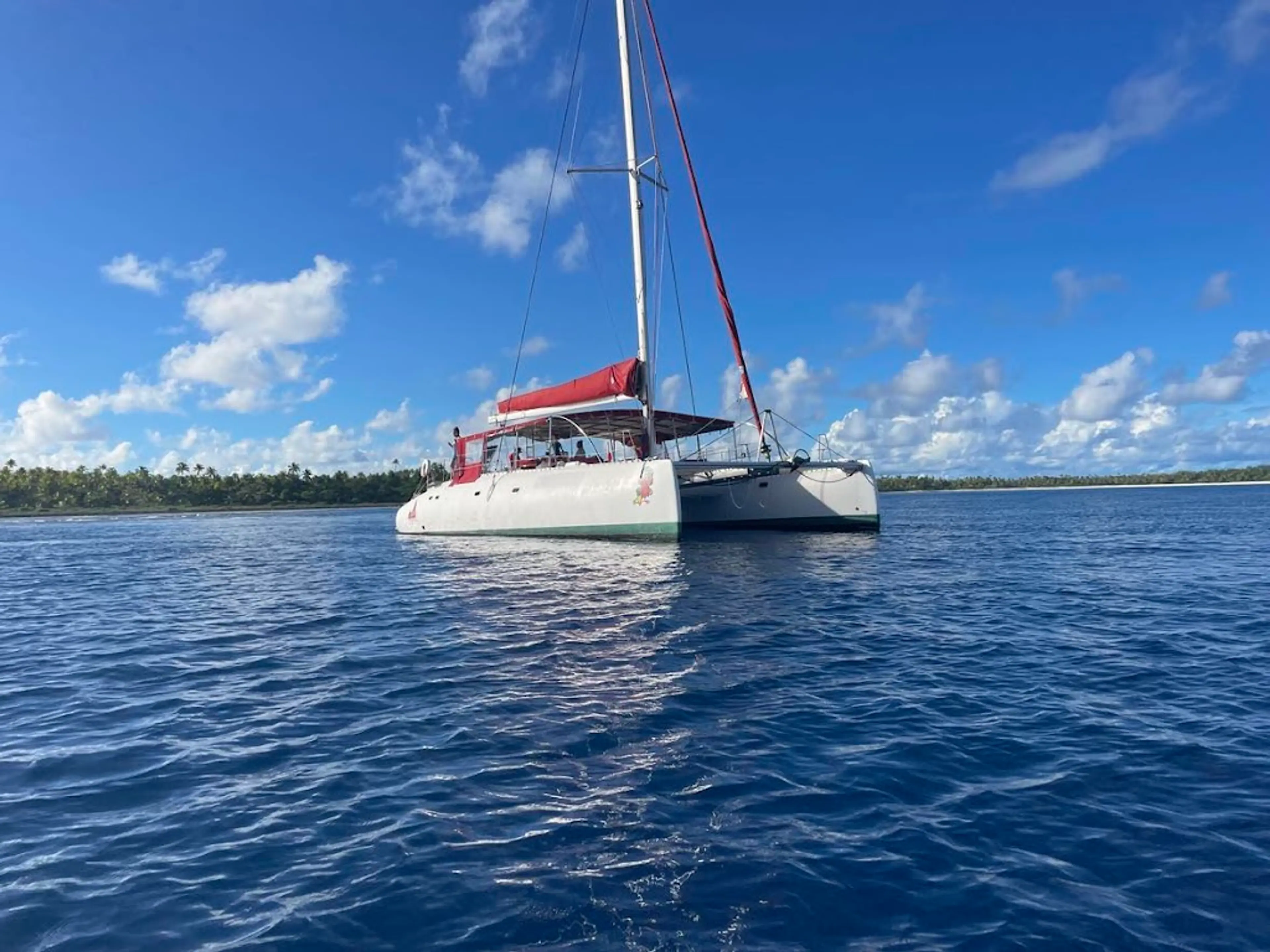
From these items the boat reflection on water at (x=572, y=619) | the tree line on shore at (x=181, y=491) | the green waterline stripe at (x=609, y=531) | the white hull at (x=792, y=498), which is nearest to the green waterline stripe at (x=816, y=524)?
the white hull at (x=792, y=498)

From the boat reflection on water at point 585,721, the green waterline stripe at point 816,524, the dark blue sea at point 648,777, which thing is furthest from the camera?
the green waterline stripe at point 816,524

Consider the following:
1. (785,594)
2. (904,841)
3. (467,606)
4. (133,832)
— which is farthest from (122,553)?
(904,841)

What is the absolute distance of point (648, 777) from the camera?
5422mm

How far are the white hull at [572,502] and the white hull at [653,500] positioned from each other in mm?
29

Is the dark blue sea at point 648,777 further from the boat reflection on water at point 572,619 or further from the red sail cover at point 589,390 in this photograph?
the red sail cover at point 589,390

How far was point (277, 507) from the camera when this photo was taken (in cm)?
11362

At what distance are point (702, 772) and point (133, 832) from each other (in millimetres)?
3766

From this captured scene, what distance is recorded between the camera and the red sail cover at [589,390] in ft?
83.8

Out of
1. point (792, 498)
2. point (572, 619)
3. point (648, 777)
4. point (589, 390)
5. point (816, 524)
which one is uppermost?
point (589, 390)

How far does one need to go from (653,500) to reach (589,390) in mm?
5748

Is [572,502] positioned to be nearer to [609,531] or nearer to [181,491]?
[609,531]

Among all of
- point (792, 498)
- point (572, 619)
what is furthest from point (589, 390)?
point (572, 619)

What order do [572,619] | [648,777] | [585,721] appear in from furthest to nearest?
[572,619] → [585,721] → [648,777]

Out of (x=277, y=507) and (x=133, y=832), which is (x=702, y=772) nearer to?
(x=133, y=832)
